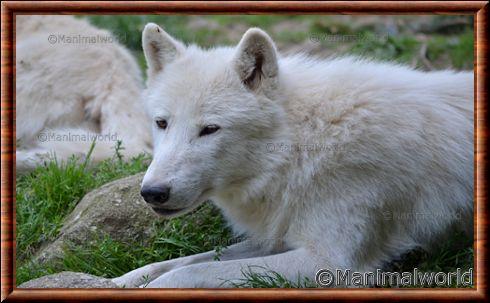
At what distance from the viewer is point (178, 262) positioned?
4883 mm

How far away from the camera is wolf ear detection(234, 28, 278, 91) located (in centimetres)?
439

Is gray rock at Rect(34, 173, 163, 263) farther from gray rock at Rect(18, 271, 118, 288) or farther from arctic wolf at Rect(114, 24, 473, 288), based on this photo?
gray rock at Rect(18, 271, 118, 288)

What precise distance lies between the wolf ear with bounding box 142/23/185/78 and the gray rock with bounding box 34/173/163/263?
102 cm

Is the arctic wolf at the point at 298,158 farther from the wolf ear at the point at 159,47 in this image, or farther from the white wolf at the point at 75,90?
the white wolf at the point at 75,90

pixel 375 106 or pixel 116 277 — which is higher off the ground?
pixel 375 106

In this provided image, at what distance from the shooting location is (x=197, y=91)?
178 inches

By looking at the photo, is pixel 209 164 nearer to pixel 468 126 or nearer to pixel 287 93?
pixel 287 93

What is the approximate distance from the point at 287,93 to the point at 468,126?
1.34 metres

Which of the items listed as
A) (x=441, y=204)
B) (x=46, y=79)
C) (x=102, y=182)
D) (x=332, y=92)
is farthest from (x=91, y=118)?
(x=441, y=204)

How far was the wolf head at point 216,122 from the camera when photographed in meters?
4.37

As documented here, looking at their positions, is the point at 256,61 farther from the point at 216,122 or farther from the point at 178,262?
the point at 178,262

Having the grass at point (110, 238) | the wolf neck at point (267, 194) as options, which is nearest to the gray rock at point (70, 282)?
the grass at point (110, 238)

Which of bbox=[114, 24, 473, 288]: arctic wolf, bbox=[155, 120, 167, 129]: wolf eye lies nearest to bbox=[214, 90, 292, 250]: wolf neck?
bbox=[114, 24, 473, 288]: arctic wolf

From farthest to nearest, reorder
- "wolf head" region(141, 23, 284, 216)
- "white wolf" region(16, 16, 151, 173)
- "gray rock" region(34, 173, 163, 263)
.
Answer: "white wolf" region(16, 16, 151, 173) < "gray rock" region(34, 173, 163, 263) < "wolf head" region(141, 23, 284, 216)
